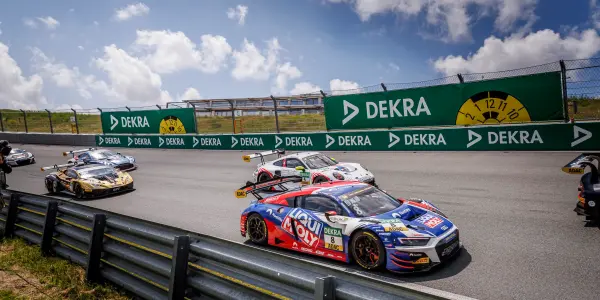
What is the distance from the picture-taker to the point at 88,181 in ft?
50.7

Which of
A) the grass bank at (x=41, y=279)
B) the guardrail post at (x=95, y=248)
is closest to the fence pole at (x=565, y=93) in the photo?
the guardrail post at (x=95, y=248)

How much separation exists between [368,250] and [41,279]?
16.1 feet

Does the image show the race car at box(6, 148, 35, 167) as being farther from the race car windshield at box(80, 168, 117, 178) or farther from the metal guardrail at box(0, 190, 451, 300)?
the metal guardrail at box(0, 190, 451, 300)

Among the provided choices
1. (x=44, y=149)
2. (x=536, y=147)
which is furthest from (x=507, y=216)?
(x=44, y=149)

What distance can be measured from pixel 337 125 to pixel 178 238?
19144 millimetres

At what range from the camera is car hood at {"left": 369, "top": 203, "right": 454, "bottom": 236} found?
6.73m

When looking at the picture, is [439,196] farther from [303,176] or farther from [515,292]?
[515,292]

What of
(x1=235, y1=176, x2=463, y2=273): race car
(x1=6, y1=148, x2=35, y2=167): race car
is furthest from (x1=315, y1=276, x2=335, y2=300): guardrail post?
(x1=6, y1=148, x2=35, y2=167): race car

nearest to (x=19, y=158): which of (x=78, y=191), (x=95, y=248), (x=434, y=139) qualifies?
(x=78, y=191)

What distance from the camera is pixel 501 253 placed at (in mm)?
7285

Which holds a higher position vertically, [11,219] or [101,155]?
[101,155]

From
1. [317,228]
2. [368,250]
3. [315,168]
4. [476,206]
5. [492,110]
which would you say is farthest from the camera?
[492,110]

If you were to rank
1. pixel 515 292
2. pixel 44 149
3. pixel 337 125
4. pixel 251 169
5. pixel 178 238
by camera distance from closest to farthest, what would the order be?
pixel 178 238
pixel 515 292
pixel 251 169
pixel 337 125
pixel 44 149

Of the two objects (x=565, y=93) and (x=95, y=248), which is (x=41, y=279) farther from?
(x=565, y=93)
